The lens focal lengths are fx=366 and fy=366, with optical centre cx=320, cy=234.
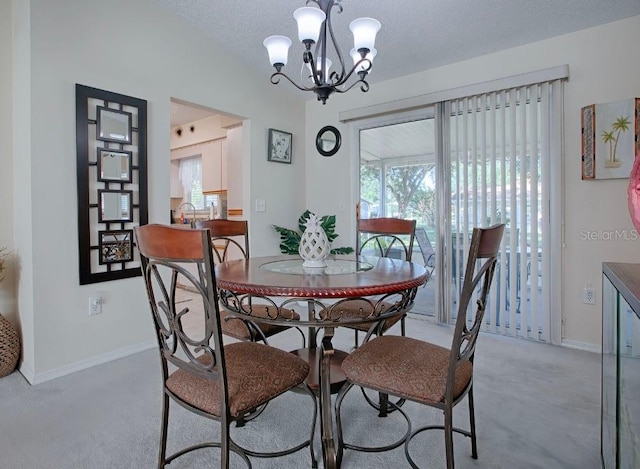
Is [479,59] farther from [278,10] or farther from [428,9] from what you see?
[278,10]

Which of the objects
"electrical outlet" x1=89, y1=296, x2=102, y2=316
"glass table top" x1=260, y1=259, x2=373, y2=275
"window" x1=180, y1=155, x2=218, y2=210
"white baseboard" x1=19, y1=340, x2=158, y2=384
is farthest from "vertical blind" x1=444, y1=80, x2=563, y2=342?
"window" x1=180, y1=155, x2=218, y2=210

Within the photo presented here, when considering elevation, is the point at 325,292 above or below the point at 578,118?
below

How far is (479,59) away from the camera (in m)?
3.08

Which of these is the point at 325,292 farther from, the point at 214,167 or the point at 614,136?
the point at 214,167

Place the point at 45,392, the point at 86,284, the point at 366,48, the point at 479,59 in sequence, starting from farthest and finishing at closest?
the point at 479,59 < the point at 86,284 < the point at 45,392 < the point at 366,48

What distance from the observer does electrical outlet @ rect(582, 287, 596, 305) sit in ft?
8.84

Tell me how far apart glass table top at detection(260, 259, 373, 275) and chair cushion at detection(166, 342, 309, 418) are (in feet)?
1.22

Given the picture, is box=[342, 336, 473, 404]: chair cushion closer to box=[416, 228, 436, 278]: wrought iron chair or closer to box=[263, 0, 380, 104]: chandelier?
box=[263, 0, 380, 104]: chandelier

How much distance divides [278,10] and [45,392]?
2.93 meters

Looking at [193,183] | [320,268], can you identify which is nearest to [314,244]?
[320,268]

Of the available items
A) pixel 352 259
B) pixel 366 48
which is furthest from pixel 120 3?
pixel 352 259

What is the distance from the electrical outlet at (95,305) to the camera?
2.48 meters

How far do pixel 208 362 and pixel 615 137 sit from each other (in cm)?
297

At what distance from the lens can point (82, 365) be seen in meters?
2.42
